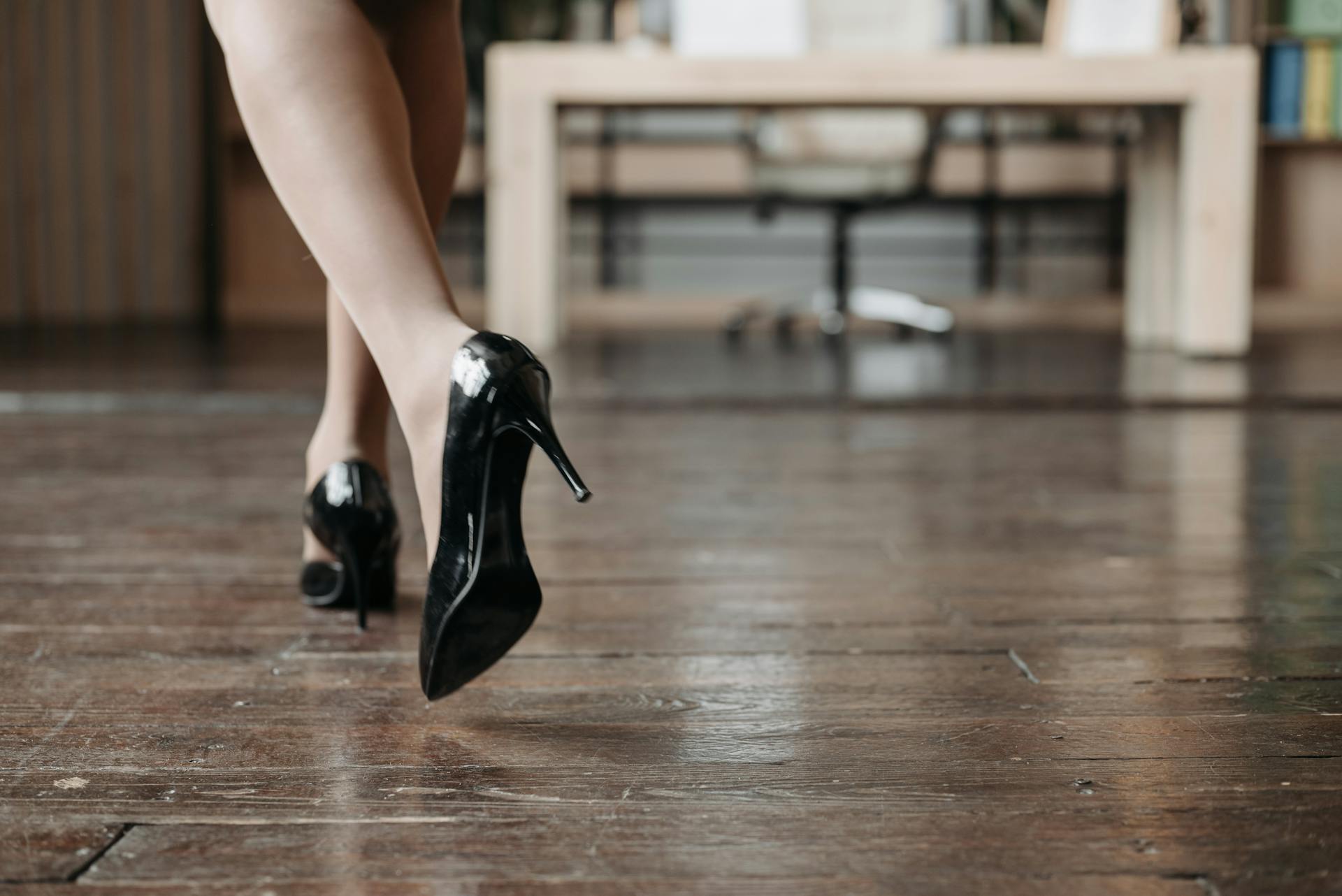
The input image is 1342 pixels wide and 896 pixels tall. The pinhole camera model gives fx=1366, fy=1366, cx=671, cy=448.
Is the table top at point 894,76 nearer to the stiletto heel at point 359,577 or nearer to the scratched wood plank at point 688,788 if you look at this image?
the stiletto heel at point 359,577

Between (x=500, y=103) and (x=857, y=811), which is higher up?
(x=500, y=103)

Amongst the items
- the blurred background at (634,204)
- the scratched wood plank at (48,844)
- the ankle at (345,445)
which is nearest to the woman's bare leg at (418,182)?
the ankle at (345,445)

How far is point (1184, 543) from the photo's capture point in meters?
1.09

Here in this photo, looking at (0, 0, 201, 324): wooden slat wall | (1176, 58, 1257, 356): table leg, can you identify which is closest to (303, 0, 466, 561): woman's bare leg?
(1176, 58, 1257, 356): table leg

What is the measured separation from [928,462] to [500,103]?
175 centimetres

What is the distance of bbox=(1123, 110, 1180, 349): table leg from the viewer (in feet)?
11.3

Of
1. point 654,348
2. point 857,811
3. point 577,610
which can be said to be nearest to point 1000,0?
point 654,348

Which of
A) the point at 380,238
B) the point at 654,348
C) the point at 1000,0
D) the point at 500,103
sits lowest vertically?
the point at 654,348

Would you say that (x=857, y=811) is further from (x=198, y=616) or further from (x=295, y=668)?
(x=198, y=616)

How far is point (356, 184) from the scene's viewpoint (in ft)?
2.17

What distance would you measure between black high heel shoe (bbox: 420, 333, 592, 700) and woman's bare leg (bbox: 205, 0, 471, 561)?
0.02 metres

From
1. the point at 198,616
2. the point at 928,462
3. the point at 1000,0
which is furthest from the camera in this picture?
the point at 1000,0

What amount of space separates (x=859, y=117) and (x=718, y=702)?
10.9 feet

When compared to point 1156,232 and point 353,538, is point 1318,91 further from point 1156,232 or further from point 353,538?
A: point 353,538
